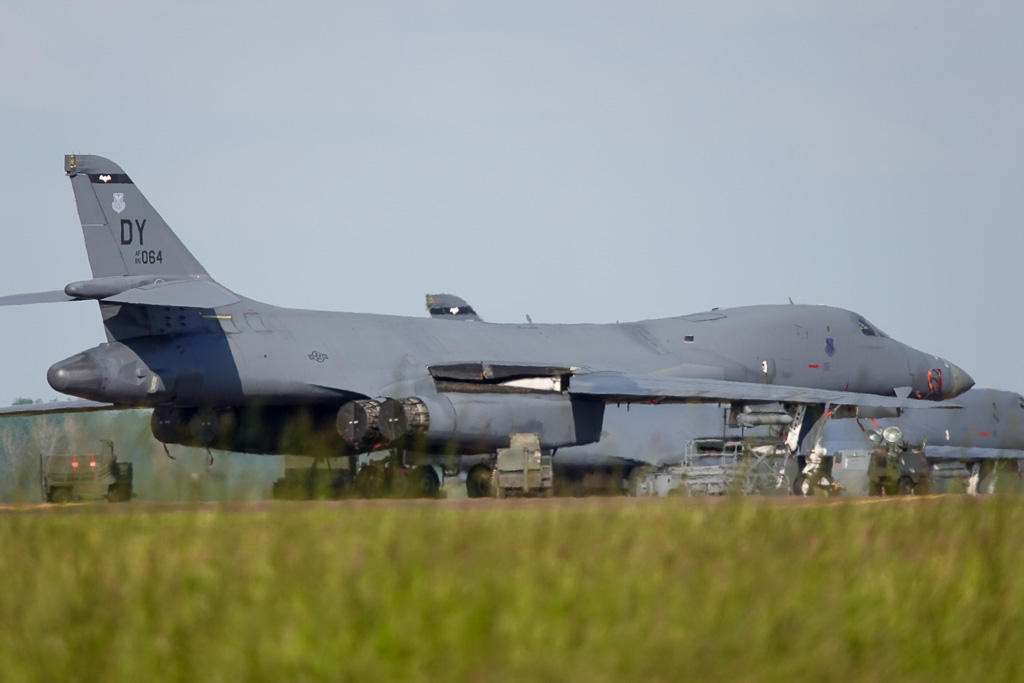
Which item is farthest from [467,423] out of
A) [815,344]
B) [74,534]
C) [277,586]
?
[277,586]

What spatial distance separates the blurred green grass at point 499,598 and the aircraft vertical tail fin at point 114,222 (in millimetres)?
12995

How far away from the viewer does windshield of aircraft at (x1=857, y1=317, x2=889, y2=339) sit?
28.4m

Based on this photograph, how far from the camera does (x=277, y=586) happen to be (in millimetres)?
5539

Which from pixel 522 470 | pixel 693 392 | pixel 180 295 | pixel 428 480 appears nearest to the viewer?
pixel 180 295

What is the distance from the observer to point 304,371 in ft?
68.0

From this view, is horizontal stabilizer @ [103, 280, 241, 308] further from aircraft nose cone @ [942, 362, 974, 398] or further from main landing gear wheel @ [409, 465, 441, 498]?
aircraft nose cone @ [942, 362, 974, 398]

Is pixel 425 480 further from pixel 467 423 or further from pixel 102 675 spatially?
pixel 102 675

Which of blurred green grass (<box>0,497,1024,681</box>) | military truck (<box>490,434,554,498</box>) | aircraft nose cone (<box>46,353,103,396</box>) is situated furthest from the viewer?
military truck (<box>490,434,554,498</box>)

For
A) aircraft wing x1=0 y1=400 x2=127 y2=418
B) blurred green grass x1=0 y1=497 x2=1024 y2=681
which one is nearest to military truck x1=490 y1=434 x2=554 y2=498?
aircraft wing x1=0 y1=400 x2=127 y2=418

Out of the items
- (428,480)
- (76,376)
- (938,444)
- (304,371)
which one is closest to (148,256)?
(76,376)

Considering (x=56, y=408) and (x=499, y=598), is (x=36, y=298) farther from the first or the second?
(x=499, y=598)

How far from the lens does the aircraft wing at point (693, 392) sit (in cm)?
2017

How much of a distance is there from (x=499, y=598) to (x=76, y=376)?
47.5 ft

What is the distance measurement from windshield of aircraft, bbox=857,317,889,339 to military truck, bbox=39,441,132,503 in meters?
16.0
